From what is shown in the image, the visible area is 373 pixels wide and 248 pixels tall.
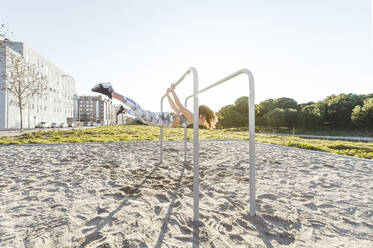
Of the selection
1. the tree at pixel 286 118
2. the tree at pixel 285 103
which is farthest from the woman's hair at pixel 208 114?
the tree at pixel 285 103

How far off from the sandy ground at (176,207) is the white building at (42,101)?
20861mm

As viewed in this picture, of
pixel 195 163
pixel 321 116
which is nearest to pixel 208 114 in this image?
pixel 195 163

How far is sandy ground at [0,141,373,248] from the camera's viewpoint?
5.35 ft

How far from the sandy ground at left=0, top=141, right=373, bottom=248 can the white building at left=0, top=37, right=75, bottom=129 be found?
2086 cm

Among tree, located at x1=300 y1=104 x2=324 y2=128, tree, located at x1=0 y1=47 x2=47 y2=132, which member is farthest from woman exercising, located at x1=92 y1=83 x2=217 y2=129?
tree, located at x1=300 y1=104 x2=324 y2=128

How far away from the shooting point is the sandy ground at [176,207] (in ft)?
5.35

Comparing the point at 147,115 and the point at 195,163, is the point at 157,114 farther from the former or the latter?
the point at 195,163

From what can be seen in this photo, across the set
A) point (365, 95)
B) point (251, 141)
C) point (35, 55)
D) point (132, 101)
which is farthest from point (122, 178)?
point (365, 95)

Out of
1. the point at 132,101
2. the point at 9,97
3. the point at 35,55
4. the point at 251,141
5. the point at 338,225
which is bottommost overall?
the point at 338,225

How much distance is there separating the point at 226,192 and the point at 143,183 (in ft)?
4.23

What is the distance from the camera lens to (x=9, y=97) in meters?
23.0

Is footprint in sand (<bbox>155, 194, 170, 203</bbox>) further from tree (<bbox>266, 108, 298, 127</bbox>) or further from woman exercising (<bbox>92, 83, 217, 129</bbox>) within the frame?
tree (<bbox>266, 108, 298, 127</bbox>)

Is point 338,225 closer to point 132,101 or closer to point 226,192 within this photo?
point 226,192

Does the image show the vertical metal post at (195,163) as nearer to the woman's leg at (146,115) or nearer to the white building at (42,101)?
the woman's leg at (146,115)
